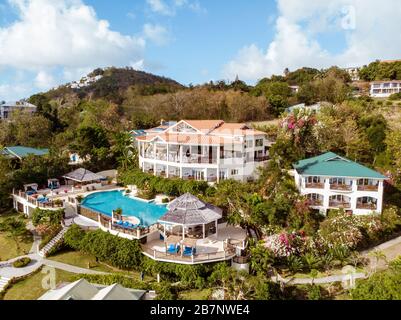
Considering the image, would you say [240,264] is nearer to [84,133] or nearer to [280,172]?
[280,172]

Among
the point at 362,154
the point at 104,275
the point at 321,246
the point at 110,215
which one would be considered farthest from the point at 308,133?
the point at 104,275

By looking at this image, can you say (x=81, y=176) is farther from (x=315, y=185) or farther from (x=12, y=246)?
(x=315, y=185)

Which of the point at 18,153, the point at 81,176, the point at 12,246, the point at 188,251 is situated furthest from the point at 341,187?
the point at 18,153

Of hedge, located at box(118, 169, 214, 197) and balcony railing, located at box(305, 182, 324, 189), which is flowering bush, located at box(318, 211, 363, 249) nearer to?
balcony railing, located at box(305, 182, 324, 189)

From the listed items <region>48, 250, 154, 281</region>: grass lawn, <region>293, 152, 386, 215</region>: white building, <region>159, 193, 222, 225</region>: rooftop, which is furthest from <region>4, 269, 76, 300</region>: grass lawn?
<region>293, 152, 386, 215</region>: white building
